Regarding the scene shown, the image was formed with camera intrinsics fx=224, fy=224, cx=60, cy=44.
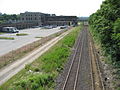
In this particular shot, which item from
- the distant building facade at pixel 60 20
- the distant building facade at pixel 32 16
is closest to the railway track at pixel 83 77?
the distant building facade at pixel 32 16

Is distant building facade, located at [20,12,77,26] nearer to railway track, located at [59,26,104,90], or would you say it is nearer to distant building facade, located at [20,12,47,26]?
distant building facade, located at [20,12,47,26]

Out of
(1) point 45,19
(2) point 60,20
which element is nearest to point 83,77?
(1) point 45,19

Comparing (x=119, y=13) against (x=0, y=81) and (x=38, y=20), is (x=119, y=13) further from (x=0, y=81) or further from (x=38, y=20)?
(x=38, y=20)

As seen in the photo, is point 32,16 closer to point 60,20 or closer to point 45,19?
point 45,19

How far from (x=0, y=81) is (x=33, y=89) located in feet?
15.4

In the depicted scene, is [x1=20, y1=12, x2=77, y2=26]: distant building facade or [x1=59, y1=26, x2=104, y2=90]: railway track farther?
[x1=20, y1=12, x2=77, y2=26]: distant building facade

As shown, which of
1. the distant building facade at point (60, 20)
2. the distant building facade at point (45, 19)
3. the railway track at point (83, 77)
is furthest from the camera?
the distant building facade at point (60, 20)

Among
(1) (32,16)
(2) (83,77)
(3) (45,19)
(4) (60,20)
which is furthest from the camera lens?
(4) (60,20)

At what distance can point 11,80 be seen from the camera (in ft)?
65.8

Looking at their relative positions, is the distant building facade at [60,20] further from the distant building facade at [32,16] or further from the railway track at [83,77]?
the railway track at [83,77]

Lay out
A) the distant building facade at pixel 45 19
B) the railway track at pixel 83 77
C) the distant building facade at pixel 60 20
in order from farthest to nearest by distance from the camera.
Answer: the distant building facade at pixel 60 20, the distant building facade at pixel 45 19, the railway track at pixel 83 77

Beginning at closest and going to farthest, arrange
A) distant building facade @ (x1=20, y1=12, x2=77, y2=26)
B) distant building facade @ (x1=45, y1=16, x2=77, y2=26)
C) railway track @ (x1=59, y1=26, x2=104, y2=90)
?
railway track @ (x1=59, y1=26, x2=104, y2=90) → distant building facade @ (x1=20, y1=12, x2=77, y2=26) → distant building facade @ (x1=45, y1=16, x2=77, y2=26)

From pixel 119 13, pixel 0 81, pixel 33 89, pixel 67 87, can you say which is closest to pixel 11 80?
pixel 0 81

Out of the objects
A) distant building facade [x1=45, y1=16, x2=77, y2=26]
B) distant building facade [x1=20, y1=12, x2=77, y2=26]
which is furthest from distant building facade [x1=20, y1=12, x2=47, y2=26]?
distant building facade [x1=45, y1=16, x2=77, y2=26]
